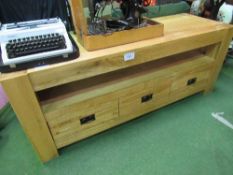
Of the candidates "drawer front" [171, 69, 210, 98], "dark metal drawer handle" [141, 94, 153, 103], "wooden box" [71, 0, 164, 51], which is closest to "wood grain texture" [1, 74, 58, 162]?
"wooden box" [71, 0, 164, 51]

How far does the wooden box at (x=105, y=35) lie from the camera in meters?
1.01

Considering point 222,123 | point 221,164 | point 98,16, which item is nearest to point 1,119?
point 98,16

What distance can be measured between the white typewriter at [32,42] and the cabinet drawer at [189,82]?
3.13 feet

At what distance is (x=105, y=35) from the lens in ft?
3.52

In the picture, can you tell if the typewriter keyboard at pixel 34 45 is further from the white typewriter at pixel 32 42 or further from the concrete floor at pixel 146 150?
the concrete floor at pixel 146 150

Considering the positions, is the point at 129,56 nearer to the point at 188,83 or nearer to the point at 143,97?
the point at 143,97

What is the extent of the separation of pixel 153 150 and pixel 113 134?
339 millimetres

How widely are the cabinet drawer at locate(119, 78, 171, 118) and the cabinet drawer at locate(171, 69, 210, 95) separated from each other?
0.09 m

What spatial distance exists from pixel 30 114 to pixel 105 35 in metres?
0.64

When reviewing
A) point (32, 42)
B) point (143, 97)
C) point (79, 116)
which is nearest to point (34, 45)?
point (32, 42)

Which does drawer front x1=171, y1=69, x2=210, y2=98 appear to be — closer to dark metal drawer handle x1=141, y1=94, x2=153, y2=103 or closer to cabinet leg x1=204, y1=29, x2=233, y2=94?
cabinet leg x1=204, y1=29, x2=233, y2=94

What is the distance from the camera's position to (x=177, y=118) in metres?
1.57

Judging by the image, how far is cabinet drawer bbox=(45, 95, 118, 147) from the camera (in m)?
1.13

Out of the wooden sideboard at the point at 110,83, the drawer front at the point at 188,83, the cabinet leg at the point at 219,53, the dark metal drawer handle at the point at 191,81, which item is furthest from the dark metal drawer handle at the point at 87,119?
the cabinet leg at the point at 219,53
